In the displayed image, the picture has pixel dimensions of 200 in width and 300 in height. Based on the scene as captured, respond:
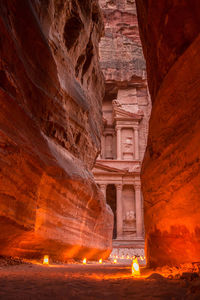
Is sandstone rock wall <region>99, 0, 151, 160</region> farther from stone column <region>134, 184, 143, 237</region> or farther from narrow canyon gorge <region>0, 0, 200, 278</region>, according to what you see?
narrow canyon gorge <region>0, 0, 200, 278</region>

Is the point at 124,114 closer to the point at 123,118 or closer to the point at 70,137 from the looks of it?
the point at 123,118

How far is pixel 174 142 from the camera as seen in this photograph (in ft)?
15.8

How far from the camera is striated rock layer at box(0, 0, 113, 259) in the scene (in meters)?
5.23

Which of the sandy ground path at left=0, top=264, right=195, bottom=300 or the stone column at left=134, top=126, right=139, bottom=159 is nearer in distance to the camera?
the sandy ground path at left=0, top=264, right=195, bottom=300

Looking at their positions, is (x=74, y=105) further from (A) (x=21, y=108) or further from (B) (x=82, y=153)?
(A) (x=21, y=108)

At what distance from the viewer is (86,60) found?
12.3m

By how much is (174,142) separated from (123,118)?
119 feet

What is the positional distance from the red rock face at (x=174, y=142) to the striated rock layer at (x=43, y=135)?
247cm

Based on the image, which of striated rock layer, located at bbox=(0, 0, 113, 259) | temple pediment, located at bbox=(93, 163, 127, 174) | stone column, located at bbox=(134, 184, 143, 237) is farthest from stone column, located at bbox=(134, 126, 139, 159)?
striated rock layer, located at bbox=(0, 0, 113, 259)

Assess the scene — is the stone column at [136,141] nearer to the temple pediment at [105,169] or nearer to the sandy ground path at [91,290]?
the temple pediment at [105,169]

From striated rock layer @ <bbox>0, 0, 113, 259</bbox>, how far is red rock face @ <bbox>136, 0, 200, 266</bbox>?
2468 millimetres

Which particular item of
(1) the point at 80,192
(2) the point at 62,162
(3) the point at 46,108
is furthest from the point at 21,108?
(1) the point at 80,192

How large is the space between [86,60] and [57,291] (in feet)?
35.1

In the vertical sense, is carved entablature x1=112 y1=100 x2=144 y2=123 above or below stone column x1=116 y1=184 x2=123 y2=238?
above
